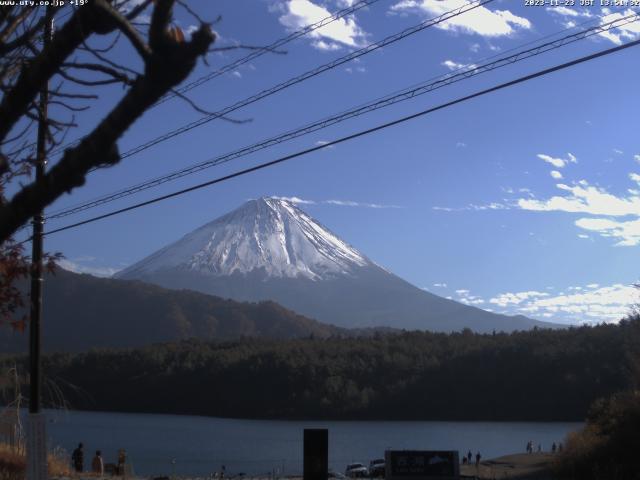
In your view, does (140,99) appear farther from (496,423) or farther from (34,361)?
(496,423)

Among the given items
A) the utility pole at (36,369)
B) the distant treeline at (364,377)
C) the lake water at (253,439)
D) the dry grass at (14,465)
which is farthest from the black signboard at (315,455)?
the distant treeline at (364,377)

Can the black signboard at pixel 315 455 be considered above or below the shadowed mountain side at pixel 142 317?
below

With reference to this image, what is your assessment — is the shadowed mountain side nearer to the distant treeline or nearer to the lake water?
the distant treeline

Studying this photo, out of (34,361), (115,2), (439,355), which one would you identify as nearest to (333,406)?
(439,355)

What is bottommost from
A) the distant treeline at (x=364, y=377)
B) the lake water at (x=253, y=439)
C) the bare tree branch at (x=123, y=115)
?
the lake water at (x=253, y=439)

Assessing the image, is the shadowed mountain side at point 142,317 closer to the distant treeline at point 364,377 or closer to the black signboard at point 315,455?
the distant treeline at point 364,377

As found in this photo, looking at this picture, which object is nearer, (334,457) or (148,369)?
(334,457)

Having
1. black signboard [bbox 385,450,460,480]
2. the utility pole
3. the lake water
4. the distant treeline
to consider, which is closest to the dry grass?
the utility pole
